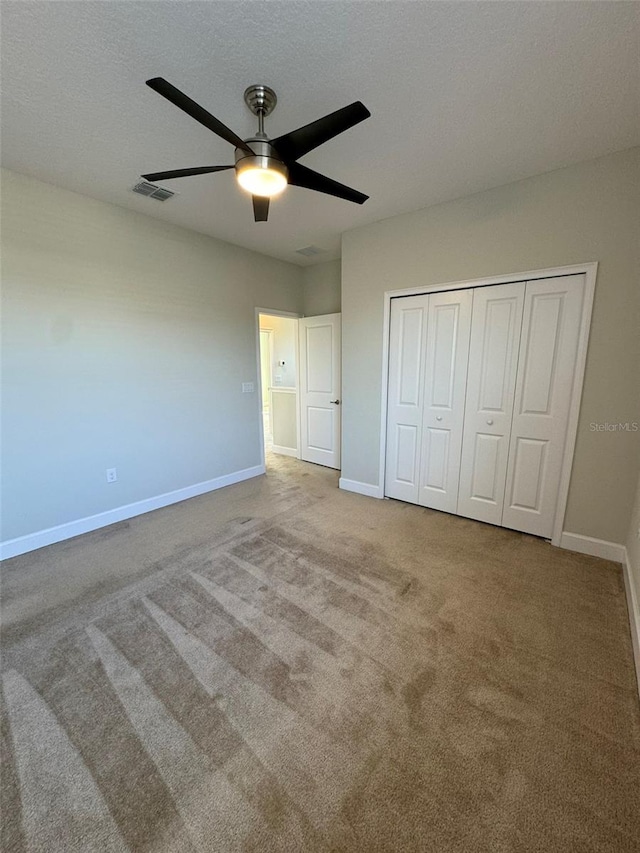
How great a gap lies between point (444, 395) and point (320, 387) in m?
1.91

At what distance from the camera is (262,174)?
5.11 feet

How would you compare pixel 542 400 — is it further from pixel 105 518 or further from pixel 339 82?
pixel 105 518

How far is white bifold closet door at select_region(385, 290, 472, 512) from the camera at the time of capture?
2896 millimetres

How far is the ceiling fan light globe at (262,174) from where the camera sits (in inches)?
59.4

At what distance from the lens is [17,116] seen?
1.81m

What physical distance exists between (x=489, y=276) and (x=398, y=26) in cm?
171

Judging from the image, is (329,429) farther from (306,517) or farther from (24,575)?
(24,575)

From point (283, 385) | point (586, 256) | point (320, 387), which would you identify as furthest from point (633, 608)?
point (283, 385)

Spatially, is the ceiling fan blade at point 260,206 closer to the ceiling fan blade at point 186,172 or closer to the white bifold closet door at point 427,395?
the ceiling fan blade at point 186,172

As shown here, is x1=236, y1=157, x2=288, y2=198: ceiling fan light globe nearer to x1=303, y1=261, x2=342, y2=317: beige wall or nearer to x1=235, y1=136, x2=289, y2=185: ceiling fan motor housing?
x1=235, y1=136, x2=289, y2=185: ceiling fan motor housing

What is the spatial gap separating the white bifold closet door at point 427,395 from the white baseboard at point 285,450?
203 cm

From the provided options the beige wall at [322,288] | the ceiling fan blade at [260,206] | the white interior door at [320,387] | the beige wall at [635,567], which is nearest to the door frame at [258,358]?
the white interior door at [320,387]

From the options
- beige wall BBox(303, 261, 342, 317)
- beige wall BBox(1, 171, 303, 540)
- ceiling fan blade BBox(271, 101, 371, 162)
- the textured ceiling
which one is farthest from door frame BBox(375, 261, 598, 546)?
beige wall BBox(1, 171, 303, 540)

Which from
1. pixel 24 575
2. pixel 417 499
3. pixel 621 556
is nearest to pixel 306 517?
pixel 417 499
